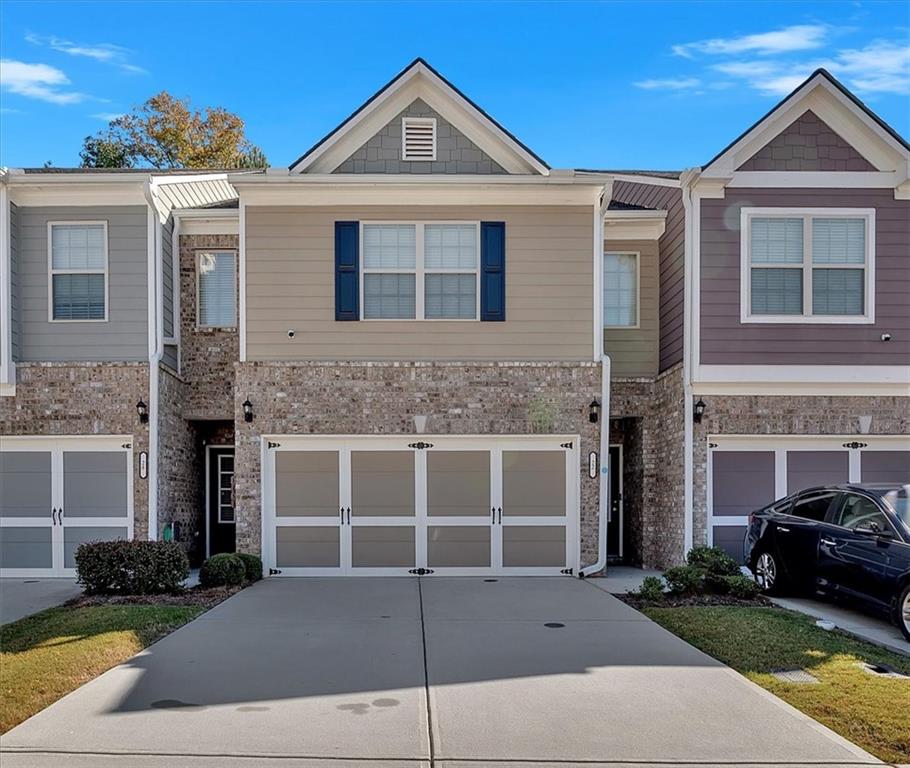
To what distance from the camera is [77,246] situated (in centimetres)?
1305

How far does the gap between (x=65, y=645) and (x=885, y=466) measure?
1154 cm

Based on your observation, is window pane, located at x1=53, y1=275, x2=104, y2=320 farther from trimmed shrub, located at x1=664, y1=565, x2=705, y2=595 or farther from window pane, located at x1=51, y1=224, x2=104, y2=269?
trimmed shrub, located at x1=664, y1=565, x2=705, y2=595

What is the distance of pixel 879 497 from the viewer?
9148 mm

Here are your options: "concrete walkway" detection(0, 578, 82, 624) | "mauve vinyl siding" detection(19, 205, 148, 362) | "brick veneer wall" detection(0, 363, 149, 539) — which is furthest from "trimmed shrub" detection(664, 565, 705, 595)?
"mauve vinyl siding" detection(19, 205, 148, 362)

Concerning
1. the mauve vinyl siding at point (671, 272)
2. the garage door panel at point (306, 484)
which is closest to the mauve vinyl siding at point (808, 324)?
the mauve vinyl siding at point (671, 272)

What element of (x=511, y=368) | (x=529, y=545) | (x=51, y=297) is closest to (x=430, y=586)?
(x=529, y=545)

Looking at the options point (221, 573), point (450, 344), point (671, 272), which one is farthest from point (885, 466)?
point (221, 573)

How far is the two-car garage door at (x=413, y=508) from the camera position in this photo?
12.6 meters

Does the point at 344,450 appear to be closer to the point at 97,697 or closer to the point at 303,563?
the point at 303,563

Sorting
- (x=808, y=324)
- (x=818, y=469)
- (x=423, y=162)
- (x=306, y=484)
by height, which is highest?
(x=423, y=162)

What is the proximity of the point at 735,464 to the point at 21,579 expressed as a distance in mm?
11314

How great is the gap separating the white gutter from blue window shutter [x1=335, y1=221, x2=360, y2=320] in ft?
13.1

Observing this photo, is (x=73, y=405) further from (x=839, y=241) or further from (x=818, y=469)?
(x=839, y=241)

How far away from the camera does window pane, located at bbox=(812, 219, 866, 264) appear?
487 inches
